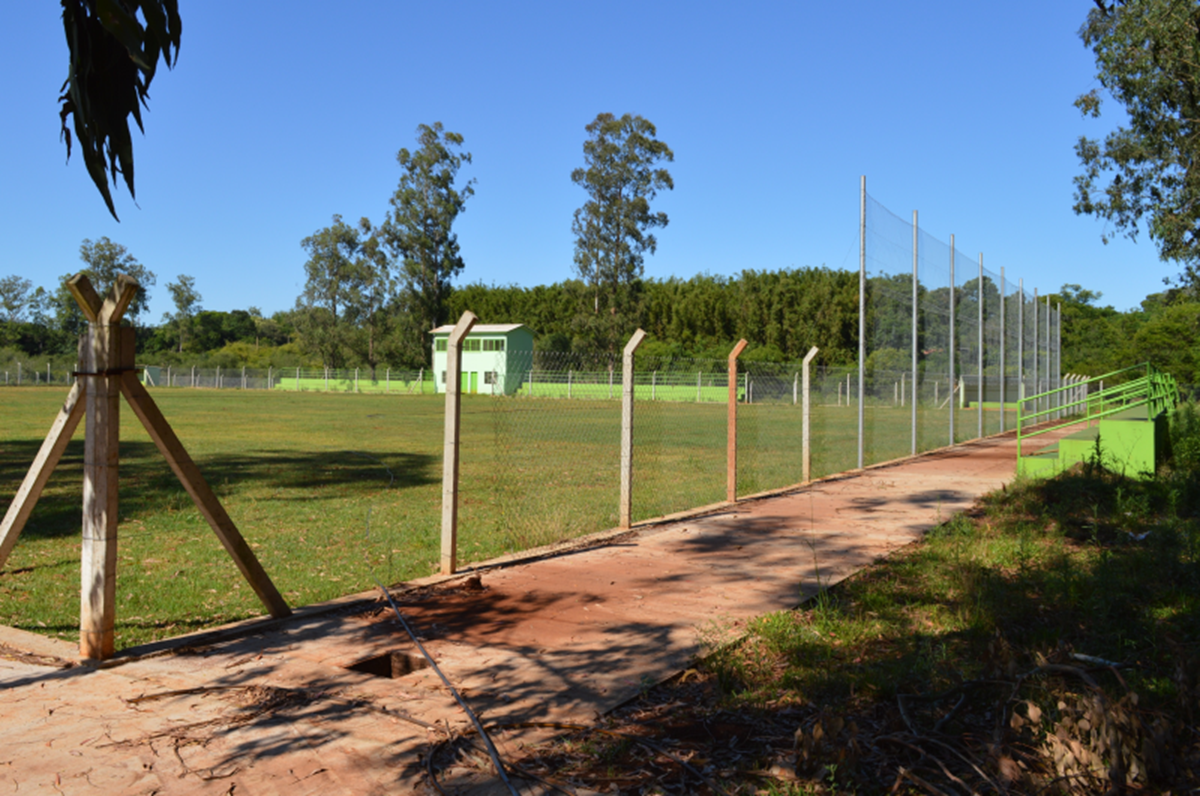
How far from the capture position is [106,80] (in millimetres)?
3080

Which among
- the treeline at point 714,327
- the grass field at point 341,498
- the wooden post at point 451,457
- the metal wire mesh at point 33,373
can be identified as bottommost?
the grass field at point 341,498

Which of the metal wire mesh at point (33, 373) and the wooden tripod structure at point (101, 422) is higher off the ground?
the metal wire mesh at point (33, 373)

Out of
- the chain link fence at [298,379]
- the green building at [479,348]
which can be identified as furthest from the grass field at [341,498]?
the chain link fence at [298,379]

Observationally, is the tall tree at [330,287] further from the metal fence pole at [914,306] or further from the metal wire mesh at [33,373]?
the metal fence pole at [914,306]

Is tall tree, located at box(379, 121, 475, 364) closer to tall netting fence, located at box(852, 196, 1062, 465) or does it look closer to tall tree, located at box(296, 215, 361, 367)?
tall tree, located at box(296, 215, 361, 367)

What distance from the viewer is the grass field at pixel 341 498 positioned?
20.6ft

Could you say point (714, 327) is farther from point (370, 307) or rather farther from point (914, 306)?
point (914, 306)

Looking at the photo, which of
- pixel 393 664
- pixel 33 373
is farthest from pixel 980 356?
pixel 33 373

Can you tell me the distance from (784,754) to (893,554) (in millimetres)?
4317

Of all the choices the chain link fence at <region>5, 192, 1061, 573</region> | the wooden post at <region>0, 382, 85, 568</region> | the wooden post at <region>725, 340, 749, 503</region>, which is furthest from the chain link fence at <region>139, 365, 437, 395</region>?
the wooden post at <region>0, 382, 85, 568</region>

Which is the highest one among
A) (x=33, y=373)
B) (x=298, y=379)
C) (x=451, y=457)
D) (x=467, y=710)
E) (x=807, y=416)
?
(x=33, y=373)

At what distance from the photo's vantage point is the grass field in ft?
20.6

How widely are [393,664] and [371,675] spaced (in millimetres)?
275

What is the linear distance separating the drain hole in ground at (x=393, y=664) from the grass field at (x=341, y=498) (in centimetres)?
151
